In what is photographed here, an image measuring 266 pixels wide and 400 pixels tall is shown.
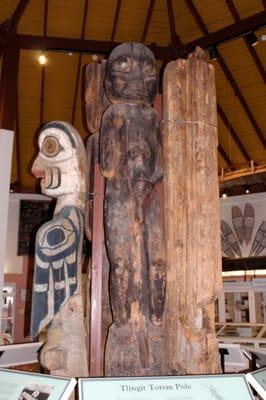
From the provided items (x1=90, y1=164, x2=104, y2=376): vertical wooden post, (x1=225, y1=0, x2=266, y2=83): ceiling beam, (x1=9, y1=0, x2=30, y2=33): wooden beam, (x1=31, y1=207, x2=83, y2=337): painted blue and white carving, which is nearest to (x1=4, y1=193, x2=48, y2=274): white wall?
(x1=9, y1=0, x2=30, y2=33): wooden beam

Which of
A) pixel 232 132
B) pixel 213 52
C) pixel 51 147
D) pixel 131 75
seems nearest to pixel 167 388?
pixel 51 147

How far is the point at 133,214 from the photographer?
2627 millimetres

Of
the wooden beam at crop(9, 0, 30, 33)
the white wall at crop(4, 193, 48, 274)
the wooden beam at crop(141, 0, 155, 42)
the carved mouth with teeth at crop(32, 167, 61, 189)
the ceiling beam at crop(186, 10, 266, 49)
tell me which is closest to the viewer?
Answer: the carved mouth with teeth at crop(32, 167, 61, 189)

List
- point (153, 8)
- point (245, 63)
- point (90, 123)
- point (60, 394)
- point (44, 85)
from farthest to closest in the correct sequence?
point (44, 85) → point (245, 63) → point (153, 8) → point (90, 123) → point (60, 394)

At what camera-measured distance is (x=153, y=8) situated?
317 inches

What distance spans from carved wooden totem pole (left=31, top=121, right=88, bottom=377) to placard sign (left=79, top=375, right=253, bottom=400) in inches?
38.5

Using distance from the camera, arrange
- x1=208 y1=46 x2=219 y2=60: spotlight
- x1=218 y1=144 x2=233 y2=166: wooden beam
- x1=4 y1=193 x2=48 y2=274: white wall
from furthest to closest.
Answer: x1=218 y1=144 x2=233 y2=166: wooden beam < x1=4 y1=193 x2=48 y2=274: white wall < x1=208 y1=46 x2=219 y2=60: spotlight

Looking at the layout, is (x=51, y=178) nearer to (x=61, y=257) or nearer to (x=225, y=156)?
(x=61, y=257)

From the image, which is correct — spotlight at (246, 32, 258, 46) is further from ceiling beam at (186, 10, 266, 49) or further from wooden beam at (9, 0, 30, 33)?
wooden beam at (9, 0, 30, 33)

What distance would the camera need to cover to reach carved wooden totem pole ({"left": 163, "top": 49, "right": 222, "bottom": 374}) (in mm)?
2551

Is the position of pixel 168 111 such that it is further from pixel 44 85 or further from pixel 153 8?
pixel 44 85

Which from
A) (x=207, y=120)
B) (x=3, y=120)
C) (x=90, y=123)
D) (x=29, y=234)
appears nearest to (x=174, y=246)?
(x=207, y=120)

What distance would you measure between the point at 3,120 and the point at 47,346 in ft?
15.6

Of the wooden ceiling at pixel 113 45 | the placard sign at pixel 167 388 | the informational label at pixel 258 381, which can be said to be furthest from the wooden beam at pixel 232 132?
the placard sign at pixel 167 388
